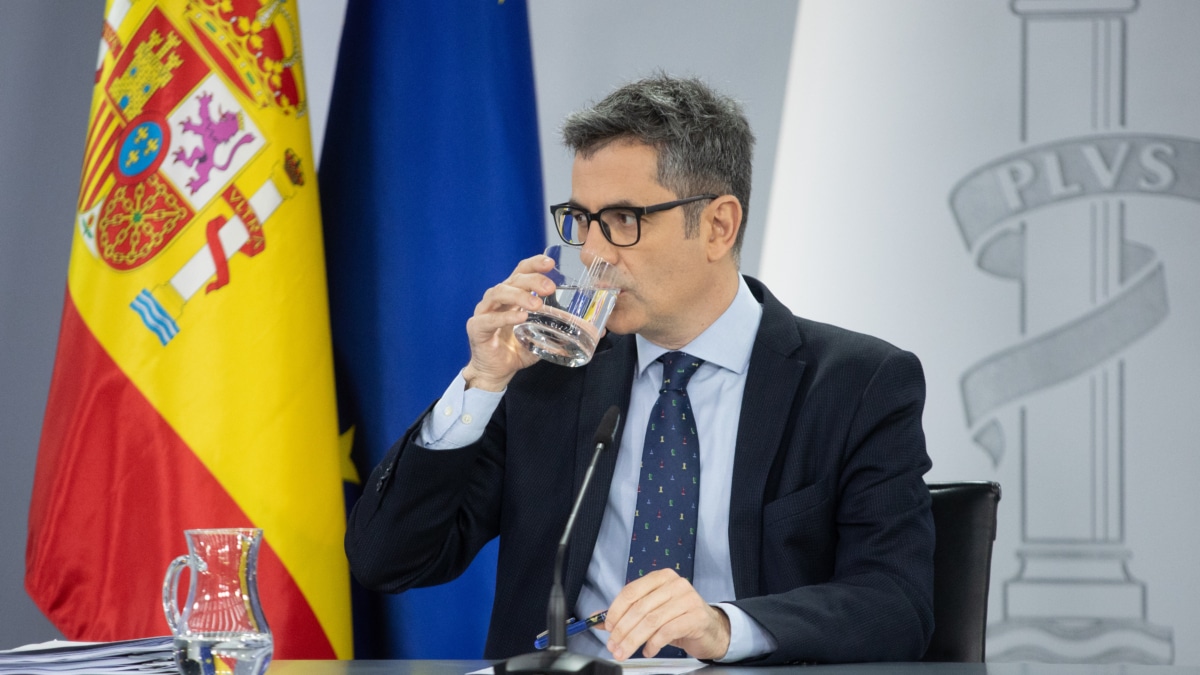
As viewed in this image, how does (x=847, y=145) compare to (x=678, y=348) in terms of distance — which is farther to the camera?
(x=847, y=145)

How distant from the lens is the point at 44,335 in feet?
9.36

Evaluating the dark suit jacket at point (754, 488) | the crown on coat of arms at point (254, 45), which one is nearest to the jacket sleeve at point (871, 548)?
the dark suit jacket at point (754, 488)

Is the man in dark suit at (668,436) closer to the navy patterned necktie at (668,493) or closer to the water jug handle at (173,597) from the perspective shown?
the navy patterned necktie at (668,493)

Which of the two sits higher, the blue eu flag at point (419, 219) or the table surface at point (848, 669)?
the blue eu flag at point (419, 219)

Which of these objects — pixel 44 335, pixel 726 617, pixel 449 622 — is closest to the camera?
pixel 726 617

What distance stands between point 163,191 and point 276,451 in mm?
570

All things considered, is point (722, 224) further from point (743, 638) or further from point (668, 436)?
point (743, 638)

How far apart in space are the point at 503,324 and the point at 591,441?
0.28 meters

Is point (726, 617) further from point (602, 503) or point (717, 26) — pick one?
point (717, 26)

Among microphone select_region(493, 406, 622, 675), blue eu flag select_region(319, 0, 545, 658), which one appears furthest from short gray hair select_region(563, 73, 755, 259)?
microphone select_region(493, 406, 622, 675)

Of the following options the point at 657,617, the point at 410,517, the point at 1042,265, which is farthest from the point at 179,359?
the point at 1042,265

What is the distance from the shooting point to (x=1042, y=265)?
2869 mm

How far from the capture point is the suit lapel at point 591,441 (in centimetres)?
183

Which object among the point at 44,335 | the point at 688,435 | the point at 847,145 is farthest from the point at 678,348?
the point at 44,335
